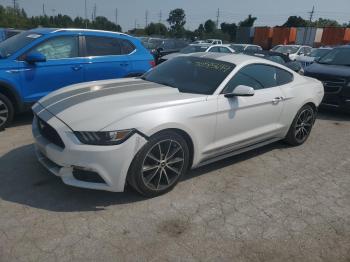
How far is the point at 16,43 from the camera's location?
609 cm

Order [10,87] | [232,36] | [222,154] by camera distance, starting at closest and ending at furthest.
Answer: [222,154] < [10,87] < [232,36]

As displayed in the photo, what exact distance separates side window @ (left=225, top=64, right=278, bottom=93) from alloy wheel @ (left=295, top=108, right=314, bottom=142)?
35.8 inches

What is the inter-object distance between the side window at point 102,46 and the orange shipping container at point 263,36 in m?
40.4

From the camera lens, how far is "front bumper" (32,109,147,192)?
3.30 meters

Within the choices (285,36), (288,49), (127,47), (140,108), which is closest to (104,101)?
(140,108)

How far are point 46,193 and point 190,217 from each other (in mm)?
1591

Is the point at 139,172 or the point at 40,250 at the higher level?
the point at 139,172

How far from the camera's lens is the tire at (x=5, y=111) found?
5633 mm

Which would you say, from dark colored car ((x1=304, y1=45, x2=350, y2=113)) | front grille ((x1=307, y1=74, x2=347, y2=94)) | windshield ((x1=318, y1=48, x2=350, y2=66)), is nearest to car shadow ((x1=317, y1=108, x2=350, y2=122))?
dark colored car ((x1=304, y1=45, x2=350, y2=113))

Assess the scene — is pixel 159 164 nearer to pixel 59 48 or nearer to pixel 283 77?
pixel 283 77

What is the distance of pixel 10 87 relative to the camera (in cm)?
564

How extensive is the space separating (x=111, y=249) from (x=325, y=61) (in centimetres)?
816

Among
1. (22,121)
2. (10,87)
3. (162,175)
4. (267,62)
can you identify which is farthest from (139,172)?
(22,121)

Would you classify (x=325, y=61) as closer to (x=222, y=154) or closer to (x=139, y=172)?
(x=222, y=154)
